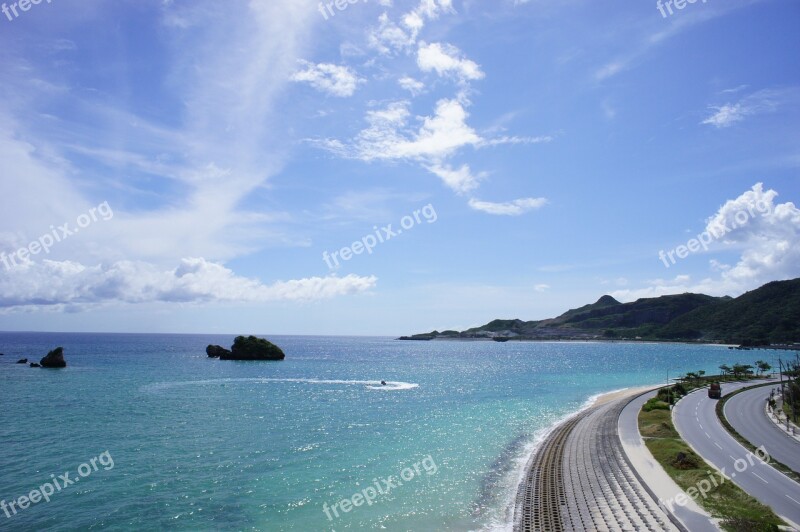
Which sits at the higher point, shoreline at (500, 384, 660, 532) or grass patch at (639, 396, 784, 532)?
grass patch at (639, 396, 784, 532)

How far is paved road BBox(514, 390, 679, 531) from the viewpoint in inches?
1062

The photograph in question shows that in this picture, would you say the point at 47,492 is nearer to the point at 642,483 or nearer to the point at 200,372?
the point at 642,483

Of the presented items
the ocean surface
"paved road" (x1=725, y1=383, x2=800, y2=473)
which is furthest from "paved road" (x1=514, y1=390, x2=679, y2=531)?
"paved road" (x1=725, y1=383, x2=800, y2=473)

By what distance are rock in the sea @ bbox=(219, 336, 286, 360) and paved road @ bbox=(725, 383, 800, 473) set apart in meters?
131

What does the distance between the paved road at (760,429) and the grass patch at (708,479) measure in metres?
6.54

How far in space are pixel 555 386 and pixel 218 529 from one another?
86058mm

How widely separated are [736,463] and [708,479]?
6.53 m

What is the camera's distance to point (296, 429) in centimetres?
5169

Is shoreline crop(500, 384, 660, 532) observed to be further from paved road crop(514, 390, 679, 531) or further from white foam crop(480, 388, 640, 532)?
paved road crop(514, 390, 679, 531)

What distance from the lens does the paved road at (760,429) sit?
39.2 metres

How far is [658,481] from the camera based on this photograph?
3288 centimetres

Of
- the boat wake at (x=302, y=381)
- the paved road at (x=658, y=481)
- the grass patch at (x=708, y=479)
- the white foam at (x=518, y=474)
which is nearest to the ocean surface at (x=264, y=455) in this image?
the white foam at (x=518, y=474)

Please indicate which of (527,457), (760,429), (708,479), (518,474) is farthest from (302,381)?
(708,479)

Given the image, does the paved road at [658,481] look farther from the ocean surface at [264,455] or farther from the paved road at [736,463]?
the ocean surface at [264,455]
